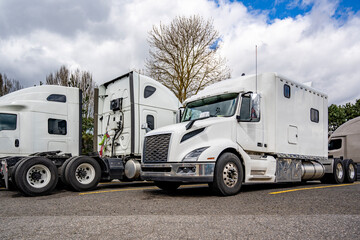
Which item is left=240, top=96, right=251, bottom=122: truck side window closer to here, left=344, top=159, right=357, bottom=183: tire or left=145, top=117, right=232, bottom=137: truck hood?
left=145, top=117, right=232, bottom=137: truck hood

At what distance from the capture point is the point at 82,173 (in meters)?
9.35

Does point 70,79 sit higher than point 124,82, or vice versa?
point 70,79

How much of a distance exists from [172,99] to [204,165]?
5328 mm

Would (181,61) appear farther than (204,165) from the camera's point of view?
Yes

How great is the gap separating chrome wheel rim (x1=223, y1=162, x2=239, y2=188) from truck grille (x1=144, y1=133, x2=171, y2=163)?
1.42 meters

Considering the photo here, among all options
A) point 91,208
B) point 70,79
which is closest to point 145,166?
point 91,208

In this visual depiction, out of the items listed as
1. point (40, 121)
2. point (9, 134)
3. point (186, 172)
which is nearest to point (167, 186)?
point (186, 172)

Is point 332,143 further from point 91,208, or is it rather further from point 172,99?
point 91,208

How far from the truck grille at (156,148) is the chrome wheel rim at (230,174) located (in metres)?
1.42

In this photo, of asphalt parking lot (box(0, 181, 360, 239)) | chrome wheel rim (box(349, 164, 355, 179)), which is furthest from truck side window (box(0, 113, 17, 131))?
chrome wheel rim (box(349, 164, 355, 179))

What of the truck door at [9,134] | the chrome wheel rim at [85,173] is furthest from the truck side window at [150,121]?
the truck door at [9,134]

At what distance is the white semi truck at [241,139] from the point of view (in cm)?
758

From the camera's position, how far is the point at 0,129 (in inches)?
388

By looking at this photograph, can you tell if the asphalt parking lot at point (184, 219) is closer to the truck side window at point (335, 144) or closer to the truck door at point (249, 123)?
the truck door at point (249, 123)
